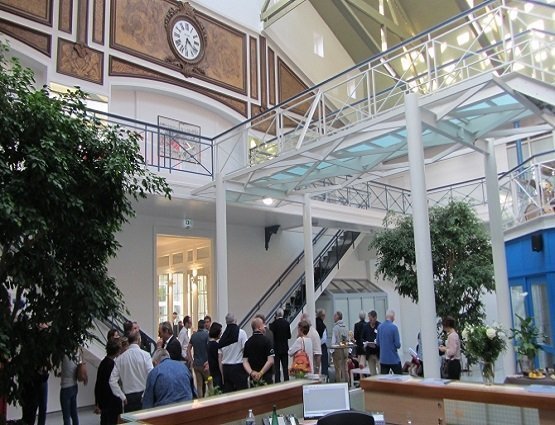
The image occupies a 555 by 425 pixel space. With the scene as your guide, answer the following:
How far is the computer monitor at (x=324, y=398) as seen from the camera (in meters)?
4.51

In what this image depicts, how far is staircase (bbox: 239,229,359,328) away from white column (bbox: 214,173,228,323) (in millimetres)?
3229

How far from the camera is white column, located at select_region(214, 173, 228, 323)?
33.5 ft

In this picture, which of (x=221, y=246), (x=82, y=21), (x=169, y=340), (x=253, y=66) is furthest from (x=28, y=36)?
(x=169, y=340)

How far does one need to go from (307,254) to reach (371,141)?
13.5 feet

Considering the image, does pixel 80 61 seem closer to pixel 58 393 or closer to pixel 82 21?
pixel 82 21

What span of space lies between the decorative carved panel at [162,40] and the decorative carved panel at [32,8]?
4.68 feet

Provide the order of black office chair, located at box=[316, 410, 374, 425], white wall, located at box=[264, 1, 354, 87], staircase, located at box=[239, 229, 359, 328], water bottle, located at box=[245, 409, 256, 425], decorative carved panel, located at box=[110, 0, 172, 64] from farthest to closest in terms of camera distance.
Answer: white wall, located at box=[264, 1, 354, 87], staircase, located at box=[239, 229, 359, 328], decorative carved panel, located at box=[110, 0, 172, 64], water bottle, located at box=[245, 409, 256, 425], black office chair, located at box=[316, 410, 374, 425]

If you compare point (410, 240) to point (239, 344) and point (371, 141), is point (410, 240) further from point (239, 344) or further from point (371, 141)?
point (239, 344)

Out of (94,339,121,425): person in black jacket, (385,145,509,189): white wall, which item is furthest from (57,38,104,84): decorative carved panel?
(385,145,509,189): white wall

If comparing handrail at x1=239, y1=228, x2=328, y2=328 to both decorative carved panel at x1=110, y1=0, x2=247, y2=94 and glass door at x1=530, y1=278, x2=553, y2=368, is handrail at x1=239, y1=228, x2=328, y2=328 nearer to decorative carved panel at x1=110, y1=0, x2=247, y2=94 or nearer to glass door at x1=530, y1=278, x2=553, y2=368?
decorative carved panel at x1=110, y1=0, x2=247, y2=94

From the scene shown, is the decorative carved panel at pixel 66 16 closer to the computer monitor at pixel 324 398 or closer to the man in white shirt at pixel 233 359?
the man in white shirt at pixel 233 359

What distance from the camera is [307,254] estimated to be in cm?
1170

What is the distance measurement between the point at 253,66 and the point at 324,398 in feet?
38.9

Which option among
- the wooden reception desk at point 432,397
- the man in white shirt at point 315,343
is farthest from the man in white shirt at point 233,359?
the wooden reception desk at point 432,397
